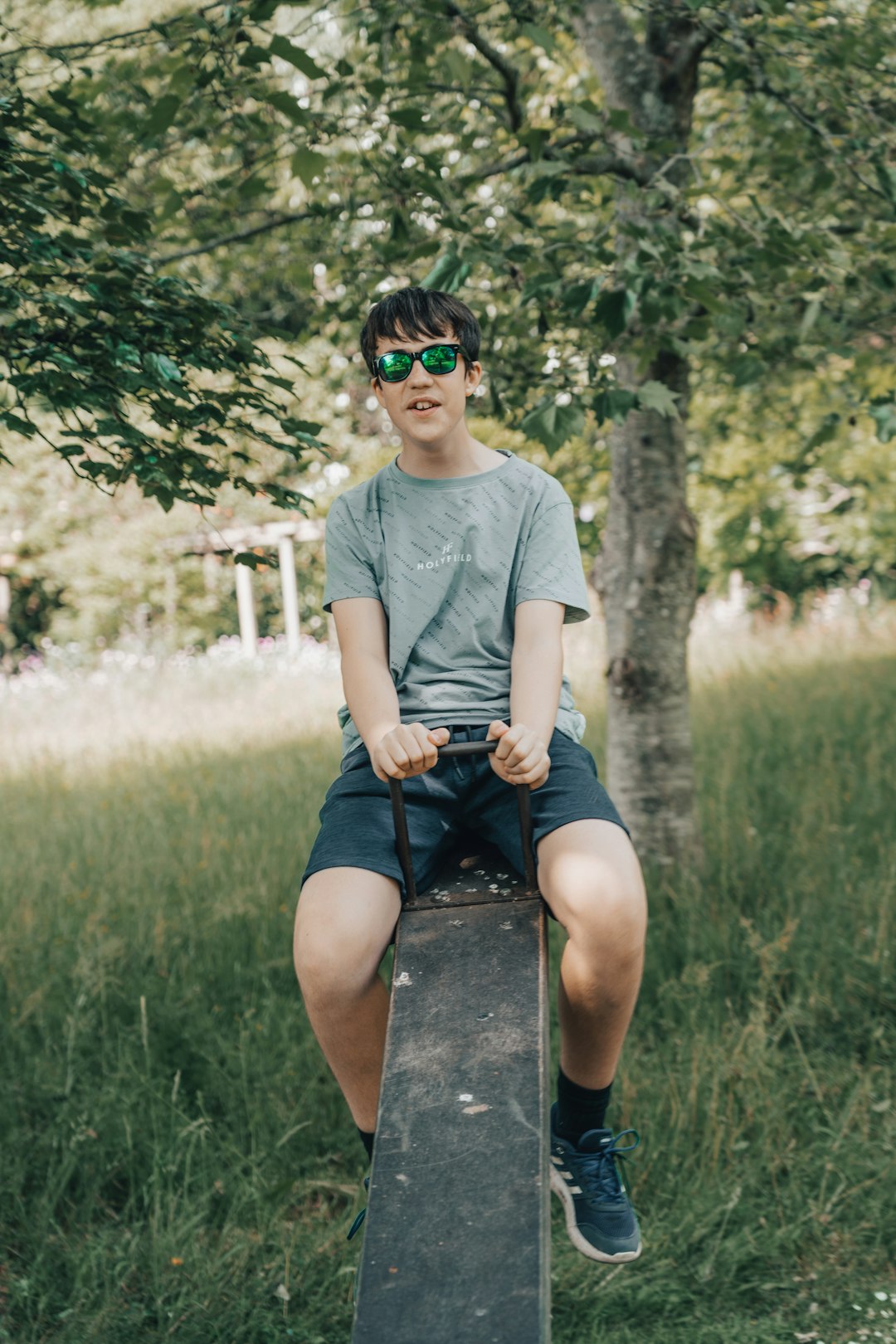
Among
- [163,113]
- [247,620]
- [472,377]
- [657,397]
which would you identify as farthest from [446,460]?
[247,620]

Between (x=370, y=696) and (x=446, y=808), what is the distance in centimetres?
29

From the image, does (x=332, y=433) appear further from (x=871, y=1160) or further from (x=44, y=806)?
(x=871, y=1160)

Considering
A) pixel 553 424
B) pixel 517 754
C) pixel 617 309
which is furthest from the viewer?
pixel 553 424

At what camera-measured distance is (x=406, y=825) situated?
218cm

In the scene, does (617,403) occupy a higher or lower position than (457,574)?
higher

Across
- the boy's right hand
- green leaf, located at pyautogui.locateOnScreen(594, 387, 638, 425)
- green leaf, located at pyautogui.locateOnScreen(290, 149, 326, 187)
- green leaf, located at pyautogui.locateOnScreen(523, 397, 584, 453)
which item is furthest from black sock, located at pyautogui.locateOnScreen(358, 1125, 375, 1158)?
green leaf, located at pyautogui.locateOnScreen(290, 149, 326, 187)

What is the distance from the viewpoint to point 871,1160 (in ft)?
9.93

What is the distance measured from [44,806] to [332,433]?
11498mm

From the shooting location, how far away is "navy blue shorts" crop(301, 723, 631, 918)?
7.32 feet

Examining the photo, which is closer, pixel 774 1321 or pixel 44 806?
pixel 774 1321

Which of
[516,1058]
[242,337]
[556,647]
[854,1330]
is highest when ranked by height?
[242,337]

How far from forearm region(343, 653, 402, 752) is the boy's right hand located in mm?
167

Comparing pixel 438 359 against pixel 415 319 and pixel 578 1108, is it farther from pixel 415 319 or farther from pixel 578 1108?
pixel 578 1108

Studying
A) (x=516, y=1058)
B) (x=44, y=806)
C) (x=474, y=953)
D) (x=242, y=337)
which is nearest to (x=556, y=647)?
(x=474, y=953)
